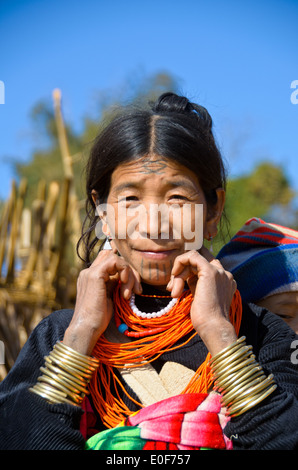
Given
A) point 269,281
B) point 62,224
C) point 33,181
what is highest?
point 33,181

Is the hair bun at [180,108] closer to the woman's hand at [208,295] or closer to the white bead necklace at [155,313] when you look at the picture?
the woman's hand at [208,295]

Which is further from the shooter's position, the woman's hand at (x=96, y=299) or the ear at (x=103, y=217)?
the ear at (x=103, y=217)

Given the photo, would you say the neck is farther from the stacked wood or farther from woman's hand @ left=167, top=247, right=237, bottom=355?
the stacked wood

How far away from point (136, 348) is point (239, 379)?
51 cm

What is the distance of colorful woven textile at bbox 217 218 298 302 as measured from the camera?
2680 millimetres

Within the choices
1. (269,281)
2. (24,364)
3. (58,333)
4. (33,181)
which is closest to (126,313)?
(58,333)

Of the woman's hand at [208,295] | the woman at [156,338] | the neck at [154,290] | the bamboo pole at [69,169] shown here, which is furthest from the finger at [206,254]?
the bamboo pole at [69,169]

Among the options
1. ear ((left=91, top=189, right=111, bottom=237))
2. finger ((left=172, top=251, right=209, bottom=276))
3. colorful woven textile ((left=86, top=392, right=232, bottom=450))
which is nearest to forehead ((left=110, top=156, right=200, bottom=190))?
ear ((left=91, top=189, right=111, bottom=237))

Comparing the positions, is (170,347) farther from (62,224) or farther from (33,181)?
(33,181)

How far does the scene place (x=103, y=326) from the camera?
6.84ft

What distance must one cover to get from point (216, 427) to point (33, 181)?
88.4ft

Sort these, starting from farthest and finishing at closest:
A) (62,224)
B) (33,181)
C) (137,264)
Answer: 1. (33,181)
2. (62,224)
3. (137,264)

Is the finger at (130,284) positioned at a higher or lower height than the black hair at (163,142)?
lower

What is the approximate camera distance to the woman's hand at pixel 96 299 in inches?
79.7
